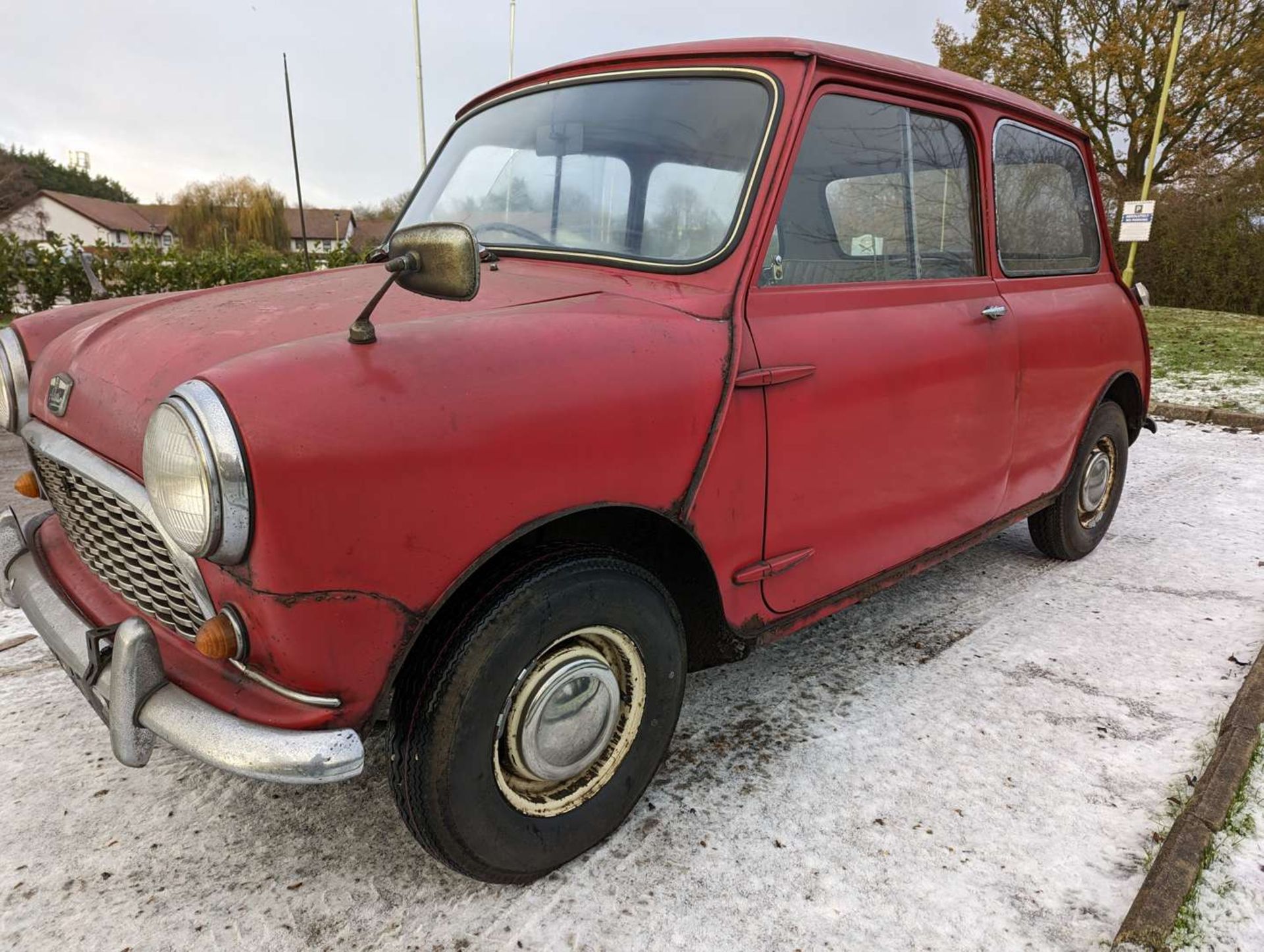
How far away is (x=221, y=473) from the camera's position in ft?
4.64

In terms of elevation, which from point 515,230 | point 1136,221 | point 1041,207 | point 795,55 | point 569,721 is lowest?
point 569,721

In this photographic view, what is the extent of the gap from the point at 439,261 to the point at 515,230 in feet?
3.50

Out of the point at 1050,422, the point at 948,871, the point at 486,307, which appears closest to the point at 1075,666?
the point at 1050,422

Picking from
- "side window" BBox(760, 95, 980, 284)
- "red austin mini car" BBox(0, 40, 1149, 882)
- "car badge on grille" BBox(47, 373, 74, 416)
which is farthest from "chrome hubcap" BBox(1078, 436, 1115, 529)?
"car badge on grille" BBox(47, 373, 74, 416)

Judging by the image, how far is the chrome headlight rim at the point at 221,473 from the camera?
1412 mm

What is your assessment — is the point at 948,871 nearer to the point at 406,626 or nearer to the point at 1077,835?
the point at 1077,835

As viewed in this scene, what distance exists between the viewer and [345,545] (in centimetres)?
149

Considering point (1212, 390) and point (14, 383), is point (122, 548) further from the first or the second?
point (1212, 390)

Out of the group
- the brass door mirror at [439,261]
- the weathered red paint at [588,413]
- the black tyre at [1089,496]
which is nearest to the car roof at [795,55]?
the weathered red paint at [588,413]

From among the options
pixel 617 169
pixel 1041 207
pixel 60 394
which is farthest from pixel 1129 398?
pixel 60 394

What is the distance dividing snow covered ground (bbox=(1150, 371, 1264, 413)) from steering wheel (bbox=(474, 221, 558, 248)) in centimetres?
678

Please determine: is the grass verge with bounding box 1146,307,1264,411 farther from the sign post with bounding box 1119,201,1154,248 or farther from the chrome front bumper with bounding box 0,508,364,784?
the chrome front bumper with bounding box 0,508,364,784

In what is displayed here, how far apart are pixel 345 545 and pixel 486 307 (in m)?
0.75

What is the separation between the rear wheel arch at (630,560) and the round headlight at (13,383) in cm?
Answer: 140
